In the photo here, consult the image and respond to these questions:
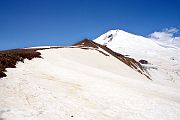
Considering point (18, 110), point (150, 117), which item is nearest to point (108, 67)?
point (150, 117)

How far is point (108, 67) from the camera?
45.4m

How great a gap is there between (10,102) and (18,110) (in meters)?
1.17

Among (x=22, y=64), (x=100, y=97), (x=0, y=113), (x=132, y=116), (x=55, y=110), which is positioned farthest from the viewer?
(x=22, y=64)

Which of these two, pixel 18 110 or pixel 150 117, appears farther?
pixel 150 117

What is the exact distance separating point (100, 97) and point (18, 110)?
21.0 ft

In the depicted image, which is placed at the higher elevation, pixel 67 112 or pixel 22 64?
pixel 22 64

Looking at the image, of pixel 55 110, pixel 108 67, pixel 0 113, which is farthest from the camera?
pixel 108 67

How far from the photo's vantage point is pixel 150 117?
55.4 feet

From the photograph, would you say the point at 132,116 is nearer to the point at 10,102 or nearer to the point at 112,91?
the point at 112,91

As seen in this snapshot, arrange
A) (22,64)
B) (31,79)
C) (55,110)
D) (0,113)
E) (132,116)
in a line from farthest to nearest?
(22,64), (31,79), (132,116), (55,110), (0,113)

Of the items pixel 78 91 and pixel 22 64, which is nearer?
pixel 78 91

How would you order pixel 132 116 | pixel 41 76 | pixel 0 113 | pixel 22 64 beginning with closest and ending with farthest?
pixel 0 113 < pixel 132 116 < pixel 41 76 < pixel 22 64

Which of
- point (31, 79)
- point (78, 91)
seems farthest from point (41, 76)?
point (78, 91)

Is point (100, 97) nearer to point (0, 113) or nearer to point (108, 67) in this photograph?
point (0, 113)
